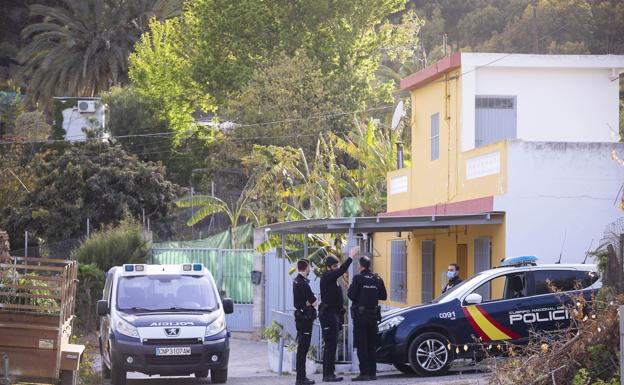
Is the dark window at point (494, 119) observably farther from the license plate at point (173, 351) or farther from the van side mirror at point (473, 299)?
the license plate at point (173, 351)

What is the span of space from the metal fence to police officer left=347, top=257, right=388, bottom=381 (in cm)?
1328

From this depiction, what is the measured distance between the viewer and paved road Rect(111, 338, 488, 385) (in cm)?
1588

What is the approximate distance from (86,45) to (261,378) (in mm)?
39026

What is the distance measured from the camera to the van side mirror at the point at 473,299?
16905 millimetres

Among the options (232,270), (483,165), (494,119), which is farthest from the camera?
(232,270)

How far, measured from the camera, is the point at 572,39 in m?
61.2

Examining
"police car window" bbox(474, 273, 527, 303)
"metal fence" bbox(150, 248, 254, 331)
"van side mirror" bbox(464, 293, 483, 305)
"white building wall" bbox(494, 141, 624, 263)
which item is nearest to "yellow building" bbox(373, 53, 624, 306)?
"white building wall" bbox(494, 141, 624, 263)

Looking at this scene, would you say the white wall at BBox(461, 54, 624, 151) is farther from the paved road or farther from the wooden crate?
the wooden crate

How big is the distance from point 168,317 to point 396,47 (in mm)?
39567

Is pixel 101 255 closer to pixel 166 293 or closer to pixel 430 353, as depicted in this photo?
pixel 166 293

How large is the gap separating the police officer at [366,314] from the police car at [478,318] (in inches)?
19.8

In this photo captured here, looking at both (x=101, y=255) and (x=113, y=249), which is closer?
(x=101, y=255)

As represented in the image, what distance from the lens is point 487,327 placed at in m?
17.0

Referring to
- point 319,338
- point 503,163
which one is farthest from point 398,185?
point 319,338
